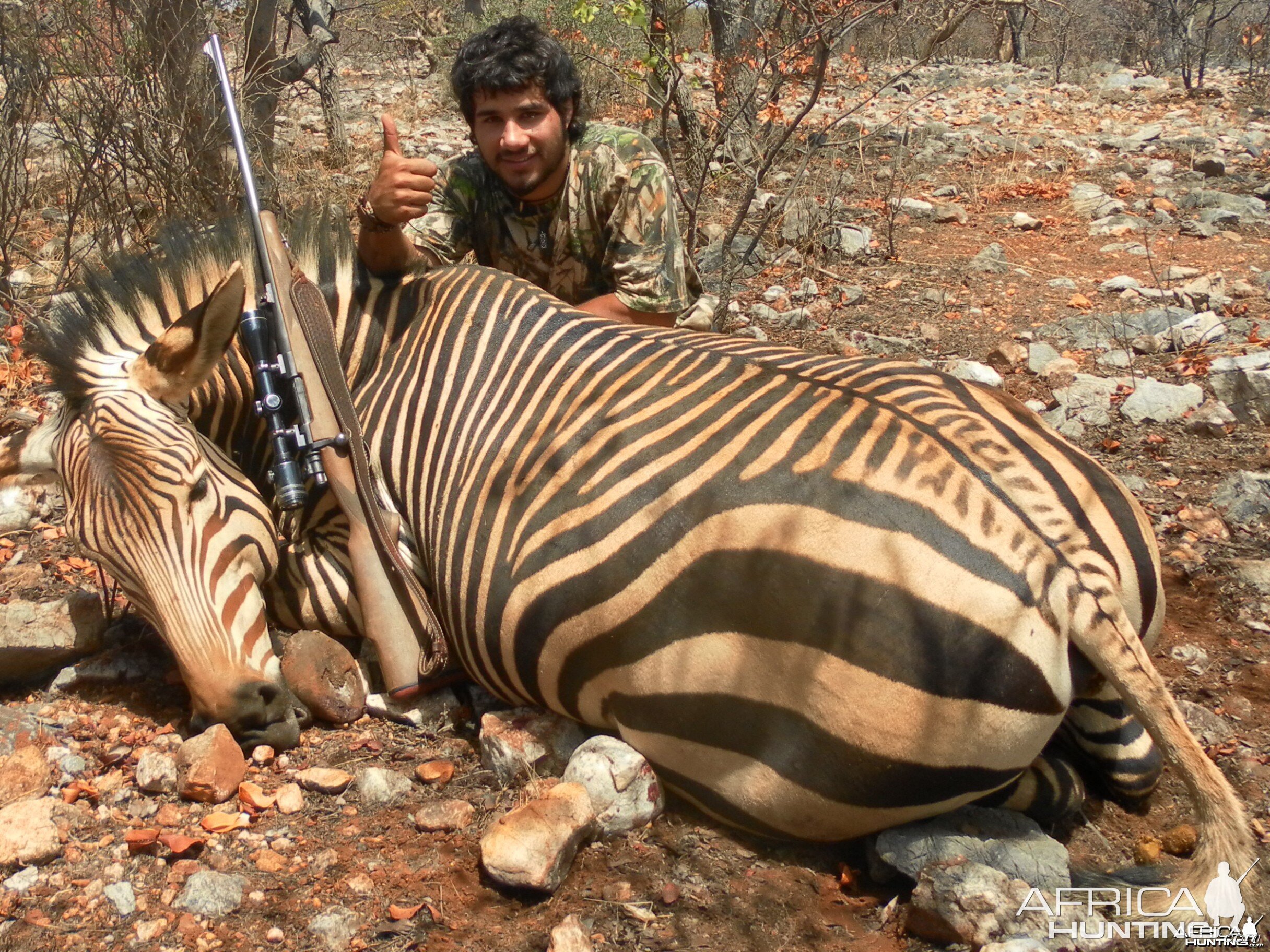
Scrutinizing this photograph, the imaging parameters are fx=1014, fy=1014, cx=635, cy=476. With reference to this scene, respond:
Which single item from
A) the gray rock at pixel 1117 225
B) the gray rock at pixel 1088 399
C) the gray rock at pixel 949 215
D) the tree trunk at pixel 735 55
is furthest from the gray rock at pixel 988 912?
the gray rock at pixel 949 215

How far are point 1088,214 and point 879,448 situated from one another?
6.67m

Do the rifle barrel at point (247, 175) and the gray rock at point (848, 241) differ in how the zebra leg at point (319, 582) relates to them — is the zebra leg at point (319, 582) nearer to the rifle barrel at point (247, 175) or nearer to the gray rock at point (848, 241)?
the rifle barrel at point (247, 175)

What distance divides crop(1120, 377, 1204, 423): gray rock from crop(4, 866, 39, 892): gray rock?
4366 mm

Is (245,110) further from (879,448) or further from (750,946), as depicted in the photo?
(750,946)

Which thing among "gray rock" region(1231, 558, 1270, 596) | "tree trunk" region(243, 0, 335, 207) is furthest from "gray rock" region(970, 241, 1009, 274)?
"tree trunk" region(243, 0, 335, 207)

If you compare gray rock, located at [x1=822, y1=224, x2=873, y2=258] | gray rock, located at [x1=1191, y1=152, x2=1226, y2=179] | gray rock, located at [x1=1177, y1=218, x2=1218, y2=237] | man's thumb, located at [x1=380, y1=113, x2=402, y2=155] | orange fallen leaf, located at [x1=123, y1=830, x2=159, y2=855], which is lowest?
orange fallen leaf, located at [x1=123, y1=830, x2=159, y2=855]

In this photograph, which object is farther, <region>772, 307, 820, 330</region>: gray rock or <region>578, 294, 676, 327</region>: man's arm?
<region>772, 307, 820, 330</region>: gray rock

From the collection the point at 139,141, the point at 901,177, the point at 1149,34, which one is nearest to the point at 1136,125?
the point at 901,177

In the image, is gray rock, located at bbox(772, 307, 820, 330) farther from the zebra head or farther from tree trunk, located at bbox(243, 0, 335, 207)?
the zebra head

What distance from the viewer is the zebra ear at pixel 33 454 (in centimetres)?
305

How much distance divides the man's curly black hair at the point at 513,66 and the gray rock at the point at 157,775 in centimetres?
276

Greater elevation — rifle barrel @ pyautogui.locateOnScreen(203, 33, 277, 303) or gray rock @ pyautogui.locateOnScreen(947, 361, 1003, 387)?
rifle barrel @ pyautogui.locateOnScreen(203, 33, 277, 303)

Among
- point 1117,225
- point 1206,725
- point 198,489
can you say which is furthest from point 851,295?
point 198,489

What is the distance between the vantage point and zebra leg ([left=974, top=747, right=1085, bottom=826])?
2375 millimetres
